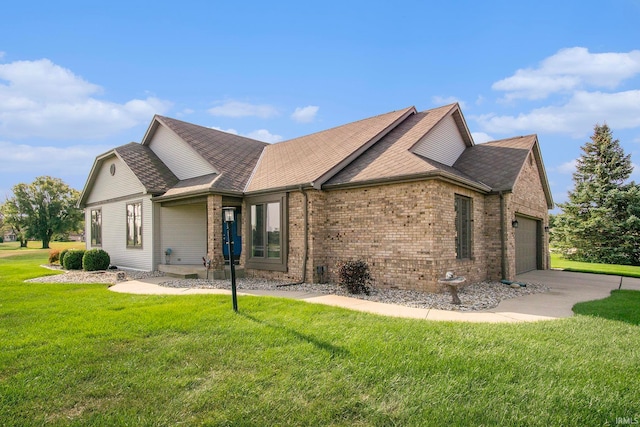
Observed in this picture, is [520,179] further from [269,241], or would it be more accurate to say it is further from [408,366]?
[408,366]

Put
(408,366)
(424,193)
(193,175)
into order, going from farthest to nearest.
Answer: (193,175), (424,193), (408,366)

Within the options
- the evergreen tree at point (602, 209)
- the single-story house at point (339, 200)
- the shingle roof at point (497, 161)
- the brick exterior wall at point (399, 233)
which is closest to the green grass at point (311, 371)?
the brick exterior wall at point (399, 233)

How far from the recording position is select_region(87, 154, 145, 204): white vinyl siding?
49.9ft

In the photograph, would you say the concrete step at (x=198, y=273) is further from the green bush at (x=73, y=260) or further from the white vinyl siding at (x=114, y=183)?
the green bush at (x=73, y=260)

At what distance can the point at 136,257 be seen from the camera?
14844mm

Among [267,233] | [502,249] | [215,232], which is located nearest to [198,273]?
[215,232]

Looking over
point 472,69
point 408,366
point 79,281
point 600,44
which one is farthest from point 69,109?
point 600,44

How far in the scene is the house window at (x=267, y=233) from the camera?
36.6 feet

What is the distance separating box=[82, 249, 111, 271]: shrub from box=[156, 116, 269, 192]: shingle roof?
5.79 metres

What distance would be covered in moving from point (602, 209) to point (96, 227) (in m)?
28.8

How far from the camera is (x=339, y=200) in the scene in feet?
35.2

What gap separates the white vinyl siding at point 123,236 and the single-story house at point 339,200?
0.09m

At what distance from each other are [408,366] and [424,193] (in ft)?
18.8

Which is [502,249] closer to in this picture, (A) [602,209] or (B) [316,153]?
(B) [316,153]
